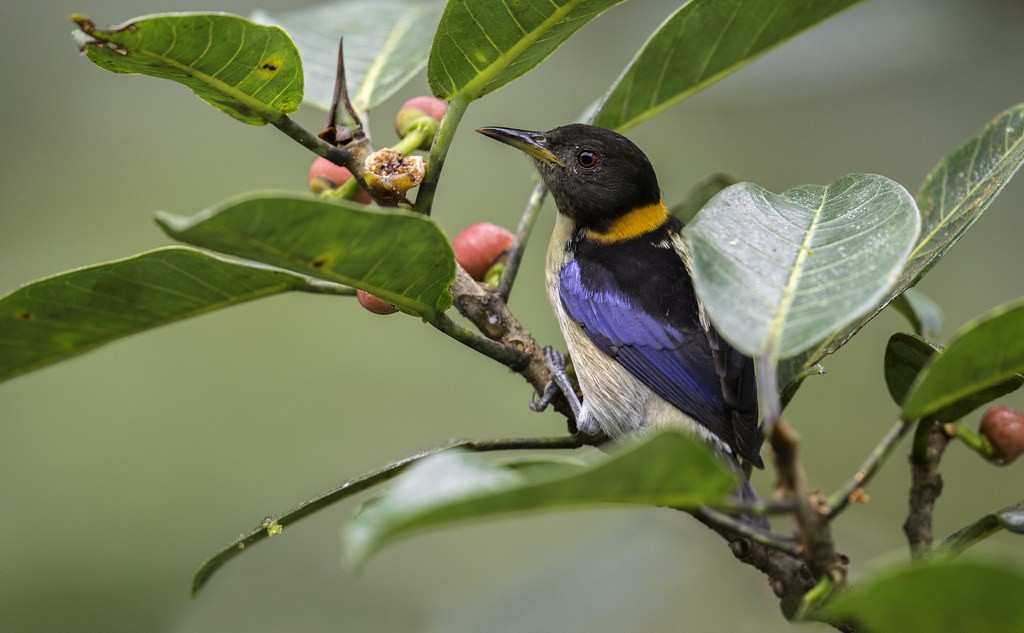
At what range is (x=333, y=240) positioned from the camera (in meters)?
1.66

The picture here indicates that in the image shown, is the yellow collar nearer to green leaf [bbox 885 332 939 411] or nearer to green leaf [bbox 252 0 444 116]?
green leaf [bbox 252 0 444 116]

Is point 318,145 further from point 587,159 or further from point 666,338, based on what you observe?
point 587,159

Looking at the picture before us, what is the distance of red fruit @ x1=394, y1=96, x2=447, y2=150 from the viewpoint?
246 cm

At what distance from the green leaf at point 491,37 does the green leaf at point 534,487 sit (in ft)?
3.52

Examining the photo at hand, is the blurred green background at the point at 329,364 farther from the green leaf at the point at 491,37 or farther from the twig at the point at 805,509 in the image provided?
the green leaf at the point at 491,37

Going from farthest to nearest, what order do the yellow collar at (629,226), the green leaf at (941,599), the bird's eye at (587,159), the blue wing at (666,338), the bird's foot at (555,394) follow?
1. the yellow collar at (629,226)
2. the bird's eye at (587,159)
3. the blue wing at (666,338)
4. the bird's foot at (555,394)
5. the green leaf at (941,599)

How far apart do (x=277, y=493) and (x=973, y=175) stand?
157 inches

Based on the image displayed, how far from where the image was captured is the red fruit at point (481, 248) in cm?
261

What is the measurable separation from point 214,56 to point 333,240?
1.84 feet

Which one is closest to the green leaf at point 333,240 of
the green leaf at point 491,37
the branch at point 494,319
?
the branch at point 494,319

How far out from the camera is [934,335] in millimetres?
3125

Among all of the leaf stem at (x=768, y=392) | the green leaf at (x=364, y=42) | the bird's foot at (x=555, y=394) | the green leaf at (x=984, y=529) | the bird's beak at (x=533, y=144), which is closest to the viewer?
the leaf stem at (x=768, y=392)

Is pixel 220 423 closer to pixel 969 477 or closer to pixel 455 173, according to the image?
pixel 455 173

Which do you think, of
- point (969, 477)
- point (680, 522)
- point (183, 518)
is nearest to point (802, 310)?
point (680, 522)
